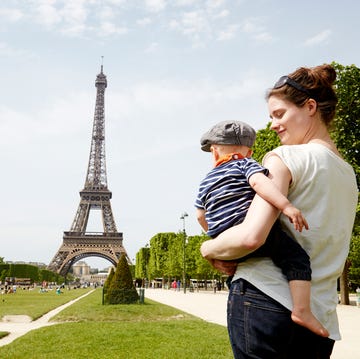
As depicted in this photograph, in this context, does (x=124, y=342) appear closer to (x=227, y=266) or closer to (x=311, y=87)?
(x=227, y=266)

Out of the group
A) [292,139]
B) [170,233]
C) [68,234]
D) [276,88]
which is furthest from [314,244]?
[68,234]

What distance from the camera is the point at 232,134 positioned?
215 cm

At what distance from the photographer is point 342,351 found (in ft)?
28.3

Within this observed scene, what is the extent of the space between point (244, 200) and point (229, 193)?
0.07 m

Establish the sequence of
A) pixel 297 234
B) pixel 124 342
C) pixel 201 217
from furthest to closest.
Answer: pixel 124 342
pixel 201 217
pixel 297 234

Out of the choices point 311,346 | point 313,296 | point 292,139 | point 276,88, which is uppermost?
point 276,88

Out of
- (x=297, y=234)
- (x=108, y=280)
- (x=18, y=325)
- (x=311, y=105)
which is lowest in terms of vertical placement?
(x=18, y=325)

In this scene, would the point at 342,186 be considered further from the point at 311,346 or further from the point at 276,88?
the point at 311,346

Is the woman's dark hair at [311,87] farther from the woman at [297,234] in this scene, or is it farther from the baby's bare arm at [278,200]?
the baby's bare arm at [278,200]

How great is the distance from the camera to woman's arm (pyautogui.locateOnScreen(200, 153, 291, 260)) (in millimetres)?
1794

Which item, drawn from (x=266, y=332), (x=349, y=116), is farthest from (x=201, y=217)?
(x=349, y=116)

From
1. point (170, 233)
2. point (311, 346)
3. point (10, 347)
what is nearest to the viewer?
point (311, 346)

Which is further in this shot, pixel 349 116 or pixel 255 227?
pixel 349 116

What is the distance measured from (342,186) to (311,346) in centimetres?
68
